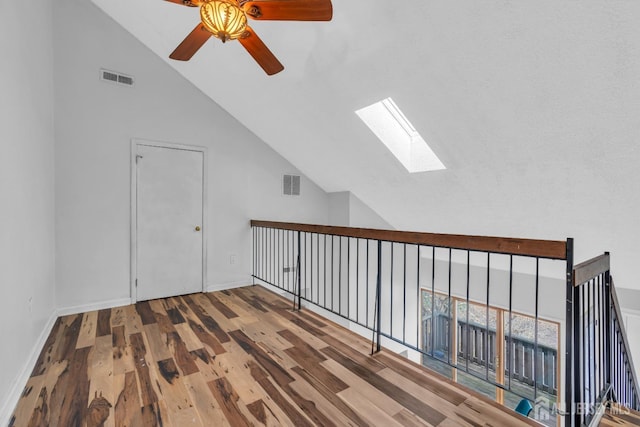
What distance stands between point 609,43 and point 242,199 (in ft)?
12.7

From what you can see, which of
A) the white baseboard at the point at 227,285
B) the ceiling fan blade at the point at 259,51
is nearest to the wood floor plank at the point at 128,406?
the white baseboard at the point at 227,285

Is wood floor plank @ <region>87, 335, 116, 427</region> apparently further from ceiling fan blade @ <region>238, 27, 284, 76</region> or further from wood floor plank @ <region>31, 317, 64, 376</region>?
ceiling fan blade @ <region>238, 27, 284, 76</region>

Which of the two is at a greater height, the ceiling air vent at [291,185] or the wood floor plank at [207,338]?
the ceiling air vent at [291,185]

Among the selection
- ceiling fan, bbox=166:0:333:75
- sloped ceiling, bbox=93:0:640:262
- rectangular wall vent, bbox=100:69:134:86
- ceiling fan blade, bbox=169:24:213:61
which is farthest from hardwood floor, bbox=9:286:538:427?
rectangular wall vent, bbox=100:69:134:86

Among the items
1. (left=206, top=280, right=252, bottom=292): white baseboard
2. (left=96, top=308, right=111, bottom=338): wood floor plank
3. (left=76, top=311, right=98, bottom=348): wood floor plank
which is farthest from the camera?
(left=206, top=280, right=252, bottom=292): white baseboard

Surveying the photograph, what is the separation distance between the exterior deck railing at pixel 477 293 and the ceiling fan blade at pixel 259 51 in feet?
4.61

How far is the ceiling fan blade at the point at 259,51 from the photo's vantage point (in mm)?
1925

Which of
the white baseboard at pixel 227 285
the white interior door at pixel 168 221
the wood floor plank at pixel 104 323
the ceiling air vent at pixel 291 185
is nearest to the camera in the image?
the wood floor plank at pixel 104 323

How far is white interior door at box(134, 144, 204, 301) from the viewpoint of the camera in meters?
3.58

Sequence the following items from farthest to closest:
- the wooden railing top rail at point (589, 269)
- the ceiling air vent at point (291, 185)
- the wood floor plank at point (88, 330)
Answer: the ceiling air vent at point (291, 185) < the wood floor plank at point (88, 330) < the wooden railing top rail at point (589, 269)

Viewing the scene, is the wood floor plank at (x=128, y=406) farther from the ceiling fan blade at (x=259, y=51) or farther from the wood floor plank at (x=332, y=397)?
the ceiling fan blade at (x=259, y=51)

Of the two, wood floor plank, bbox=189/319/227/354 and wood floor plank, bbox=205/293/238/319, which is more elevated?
wood floor plank, bbox=205/293/238/319

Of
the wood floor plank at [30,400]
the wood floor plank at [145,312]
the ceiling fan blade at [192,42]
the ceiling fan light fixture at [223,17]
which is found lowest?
the wood floor plank at [30,400]

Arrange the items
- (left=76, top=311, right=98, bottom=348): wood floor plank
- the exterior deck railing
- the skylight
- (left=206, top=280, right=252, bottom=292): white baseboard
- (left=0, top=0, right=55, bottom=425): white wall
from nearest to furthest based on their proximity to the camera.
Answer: the exterior deck railing → (left=0, top=0, right=55, bottom=425): white wall → (left=76, top=311, right=98, bottom=348): wood floor plank → the skylight → (left=206, top=280, right=252, bottom=292): white baseboard
